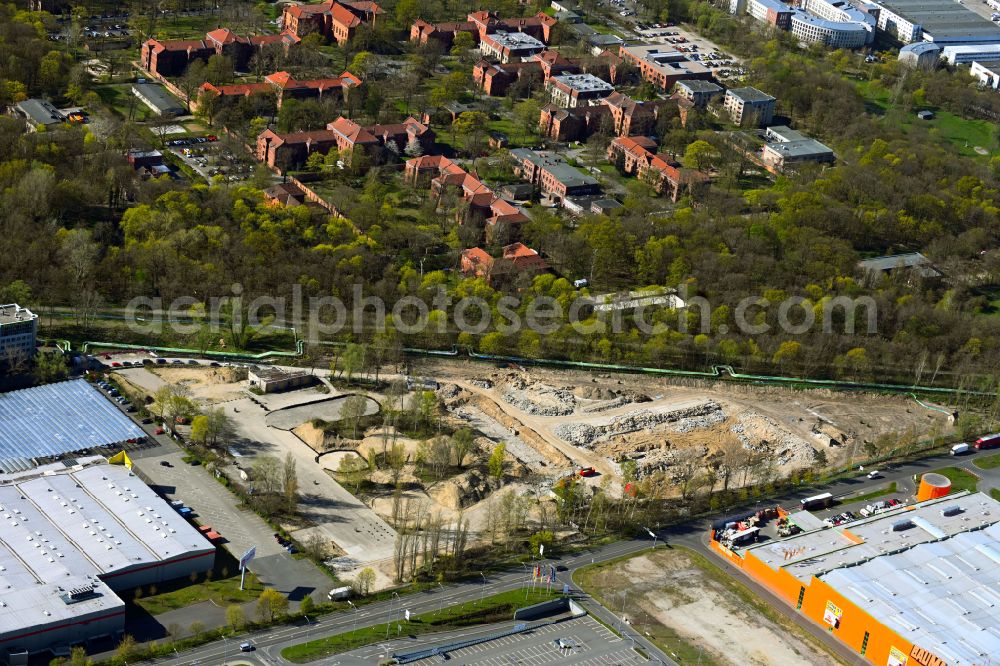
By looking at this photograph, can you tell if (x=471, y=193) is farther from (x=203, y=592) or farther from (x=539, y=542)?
(x=203, y=592)

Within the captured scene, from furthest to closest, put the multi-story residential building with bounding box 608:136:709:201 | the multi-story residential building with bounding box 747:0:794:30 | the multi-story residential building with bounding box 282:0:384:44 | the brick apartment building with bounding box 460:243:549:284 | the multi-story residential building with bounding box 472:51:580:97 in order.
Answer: the multi-story residential building with bounding box 747:0:794:30 < the multi-story residential building with bounding box 282:0:384:44 < the multi-story residential building with bounding box 472:51:580:97 < the multi-story residential building with bounding box 608:136:709:201 < the brick apartment building with bounding box 460:243:549:284

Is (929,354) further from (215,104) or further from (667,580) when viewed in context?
(215,104)

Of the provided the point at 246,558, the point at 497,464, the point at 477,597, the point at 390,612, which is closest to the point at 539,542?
the point at 477,597

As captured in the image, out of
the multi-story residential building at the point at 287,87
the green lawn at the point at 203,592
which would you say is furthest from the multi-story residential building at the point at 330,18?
the green lawn at the point at 203,592

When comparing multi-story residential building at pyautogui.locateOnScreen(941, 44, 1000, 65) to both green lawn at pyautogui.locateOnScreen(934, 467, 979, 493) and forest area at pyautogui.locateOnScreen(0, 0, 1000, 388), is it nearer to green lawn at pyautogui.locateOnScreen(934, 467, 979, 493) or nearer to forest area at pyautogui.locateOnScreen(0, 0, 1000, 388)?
forest area at pyautogui.locateOnScreen(0, 0, 1000, 388)

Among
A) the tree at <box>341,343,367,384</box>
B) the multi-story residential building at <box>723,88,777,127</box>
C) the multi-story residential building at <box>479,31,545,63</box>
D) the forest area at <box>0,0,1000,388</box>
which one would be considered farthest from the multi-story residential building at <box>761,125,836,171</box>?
the tree at <box>341,343,367,384</box>

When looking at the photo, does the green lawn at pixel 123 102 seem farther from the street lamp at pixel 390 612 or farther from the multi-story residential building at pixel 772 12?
the multi-story residential building at pixel 772 12
